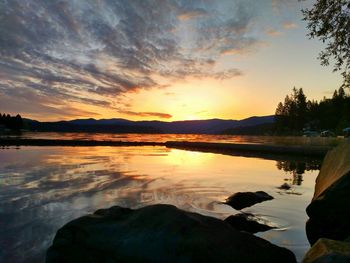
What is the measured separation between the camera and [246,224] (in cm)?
927

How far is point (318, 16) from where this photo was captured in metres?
19.7

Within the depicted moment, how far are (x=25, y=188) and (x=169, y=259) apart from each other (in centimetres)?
1160

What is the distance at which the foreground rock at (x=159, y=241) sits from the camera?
17.5ft

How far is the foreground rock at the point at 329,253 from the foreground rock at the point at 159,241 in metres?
1.52

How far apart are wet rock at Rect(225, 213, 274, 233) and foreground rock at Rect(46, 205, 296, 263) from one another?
123 inches

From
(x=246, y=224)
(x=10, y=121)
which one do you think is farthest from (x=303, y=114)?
(x=246, y=224)

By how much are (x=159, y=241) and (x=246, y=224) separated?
4468 mm

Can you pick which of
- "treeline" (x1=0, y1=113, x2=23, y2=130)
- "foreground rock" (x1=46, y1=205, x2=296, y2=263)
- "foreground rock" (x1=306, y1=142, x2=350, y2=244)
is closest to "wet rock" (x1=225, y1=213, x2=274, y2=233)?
"foreground rock" (x1=306, y1=142, x2=350, y2=244)

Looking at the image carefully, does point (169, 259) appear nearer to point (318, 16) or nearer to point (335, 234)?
point (335, 234)

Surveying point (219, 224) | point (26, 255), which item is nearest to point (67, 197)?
point (26, 255)

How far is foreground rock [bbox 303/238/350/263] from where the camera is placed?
3.71 metres

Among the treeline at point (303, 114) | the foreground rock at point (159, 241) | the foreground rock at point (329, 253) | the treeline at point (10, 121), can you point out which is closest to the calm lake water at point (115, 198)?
the foreground rock at point (159, 241)

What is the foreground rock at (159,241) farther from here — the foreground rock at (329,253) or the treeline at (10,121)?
the treeline at (10,121)

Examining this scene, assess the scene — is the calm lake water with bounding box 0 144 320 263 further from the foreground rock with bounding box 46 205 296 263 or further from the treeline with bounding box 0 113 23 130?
the treeline with bounding box 0 113 23 130
